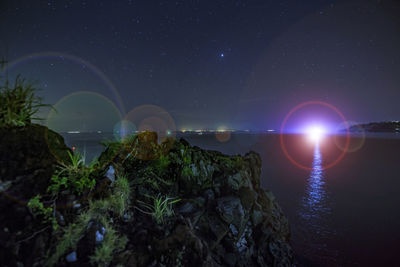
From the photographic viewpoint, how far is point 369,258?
13.6 meters

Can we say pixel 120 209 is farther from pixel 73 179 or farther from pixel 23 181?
pixel 23 181

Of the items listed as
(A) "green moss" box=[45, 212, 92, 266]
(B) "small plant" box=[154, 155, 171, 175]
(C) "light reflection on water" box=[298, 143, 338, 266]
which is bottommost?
(C) "light reflection on water" box=[298, 143, 338, 266]

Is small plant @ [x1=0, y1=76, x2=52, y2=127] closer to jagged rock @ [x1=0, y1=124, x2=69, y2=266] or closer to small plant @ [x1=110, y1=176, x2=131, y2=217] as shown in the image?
jagged rock @ [x1=0, y1=124, x2=69, y2=266]

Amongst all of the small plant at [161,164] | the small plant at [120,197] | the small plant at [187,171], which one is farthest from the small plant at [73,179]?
the small plant at [187,171]

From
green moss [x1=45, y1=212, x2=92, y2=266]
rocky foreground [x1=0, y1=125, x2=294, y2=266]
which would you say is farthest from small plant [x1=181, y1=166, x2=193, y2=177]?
green moss [x1=45, y1=212, x2=92, y2=266]

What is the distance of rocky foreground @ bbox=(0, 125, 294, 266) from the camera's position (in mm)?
3045

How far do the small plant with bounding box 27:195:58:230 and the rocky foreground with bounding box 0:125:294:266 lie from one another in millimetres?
21

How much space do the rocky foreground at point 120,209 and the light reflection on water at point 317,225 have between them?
1089cm

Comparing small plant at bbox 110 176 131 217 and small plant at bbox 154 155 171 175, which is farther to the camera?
small plant at bbox 154 155 171 175

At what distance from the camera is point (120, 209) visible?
13.4ft

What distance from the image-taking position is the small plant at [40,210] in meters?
3.16

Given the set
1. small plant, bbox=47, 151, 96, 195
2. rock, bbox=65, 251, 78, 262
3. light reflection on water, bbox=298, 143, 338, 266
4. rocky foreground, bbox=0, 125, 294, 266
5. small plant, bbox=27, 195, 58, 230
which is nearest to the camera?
rock, bbox=65, 251, 78, 262

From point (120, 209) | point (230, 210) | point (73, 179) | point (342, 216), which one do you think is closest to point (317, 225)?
point (342, 216)

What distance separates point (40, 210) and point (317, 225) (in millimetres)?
25061
